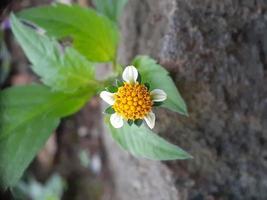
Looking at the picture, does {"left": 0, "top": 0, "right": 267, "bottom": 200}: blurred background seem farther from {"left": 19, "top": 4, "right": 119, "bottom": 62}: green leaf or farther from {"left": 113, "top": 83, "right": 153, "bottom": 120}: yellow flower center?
{"left": 113, "top": 83, "right": 153, "bottom": 120}: yellow flower center

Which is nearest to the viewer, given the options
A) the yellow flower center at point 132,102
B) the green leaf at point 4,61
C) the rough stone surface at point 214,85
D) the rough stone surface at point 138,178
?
the yellow flower center at point 132,102

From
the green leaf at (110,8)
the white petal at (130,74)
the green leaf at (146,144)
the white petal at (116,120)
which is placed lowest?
the green leaf at (146,144)

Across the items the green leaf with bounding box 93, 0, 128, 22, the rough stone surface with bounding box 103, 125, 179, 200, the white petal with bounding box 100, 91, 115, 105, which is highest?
the green leaf with bounding box 93, 0, 128, 22

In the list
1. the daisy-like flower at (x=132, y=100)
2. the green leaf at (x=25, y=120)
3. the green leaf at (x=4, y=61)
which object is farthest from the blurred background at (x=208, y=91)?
the green leaf at (x=4, y=61)

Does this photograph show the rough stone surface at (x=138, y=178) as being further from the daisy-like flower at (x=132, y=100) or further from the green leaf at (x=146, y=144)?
the daisy-like flower at (x=132, y=100)

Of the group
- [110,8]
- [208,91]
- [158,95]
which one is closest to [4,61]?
[110,8]

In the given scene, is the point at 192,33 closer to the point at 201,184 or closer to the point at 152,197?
the point at 201,184

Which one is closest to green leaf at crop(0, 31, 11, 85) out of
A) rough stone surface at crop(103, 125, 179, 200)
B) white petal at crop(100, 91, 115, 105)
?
rough stone surface at crop(103, 125, 179, 200)
